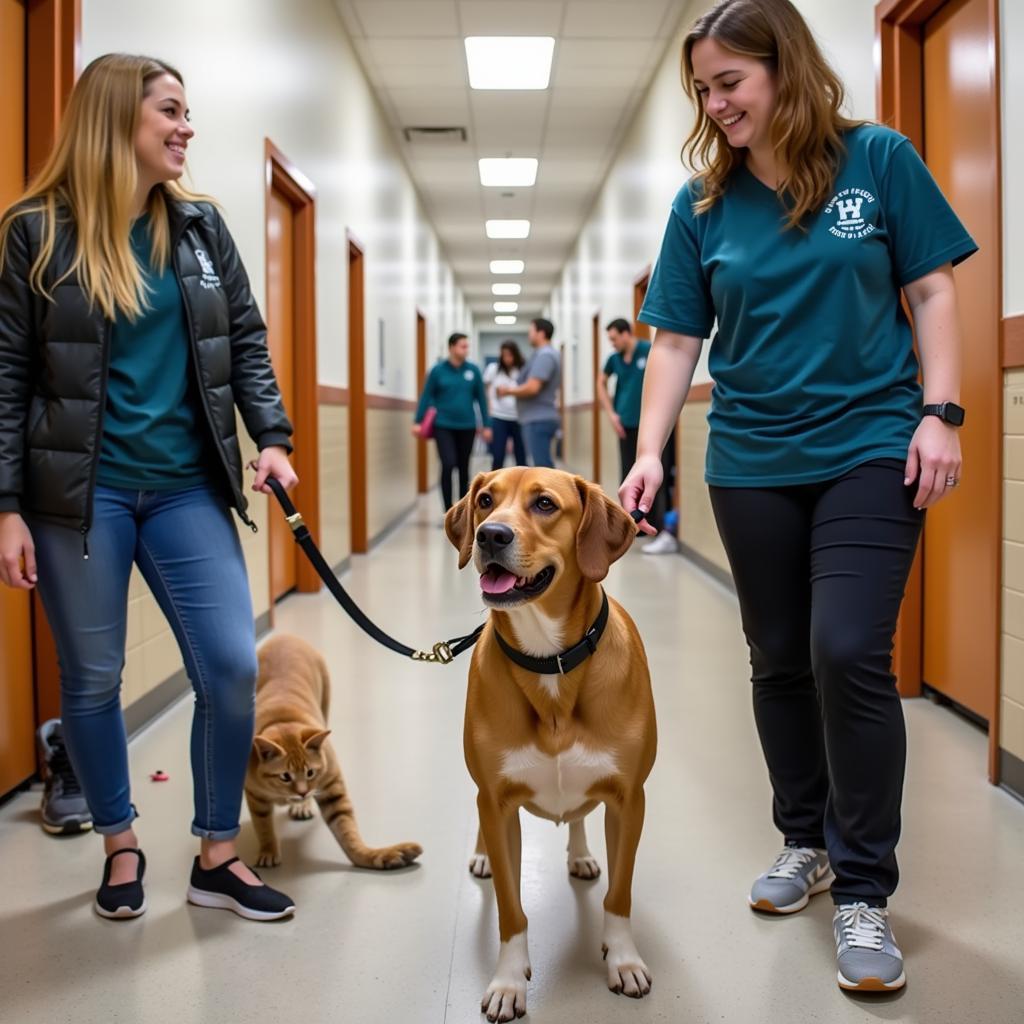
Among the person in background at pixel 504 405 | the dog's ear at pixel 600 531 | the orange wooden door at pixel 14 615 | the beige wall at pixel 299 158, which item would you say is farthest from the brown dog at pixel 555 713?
the person in background at pixel 504 405

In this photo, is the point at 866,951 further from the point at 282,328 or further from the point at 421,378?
the point at 421,378

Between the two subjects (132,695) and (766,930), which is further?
(132,695)

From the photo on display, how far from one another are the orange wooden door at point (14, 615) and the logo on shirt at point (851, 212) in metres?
1.91

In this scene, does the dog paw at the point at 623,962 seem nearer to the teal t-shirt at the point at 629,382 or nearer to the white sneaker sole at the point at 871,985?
the white sneaker sole at the point at 871,985

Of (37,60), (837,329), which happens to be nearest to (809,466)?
(837,329)

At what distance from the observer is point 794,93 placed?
1729mm

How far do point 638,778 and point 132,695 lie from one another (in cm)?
191

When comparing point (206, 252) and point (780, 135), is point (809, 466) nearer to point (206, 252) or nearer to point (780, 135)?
point (780, 135)

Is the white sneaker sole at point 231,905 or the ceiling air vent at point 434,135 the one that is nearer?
the white sneaker sole at point 231,905

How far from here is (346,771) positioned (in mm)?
2824

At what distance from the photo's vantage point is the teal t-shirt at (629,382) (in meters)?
7.46

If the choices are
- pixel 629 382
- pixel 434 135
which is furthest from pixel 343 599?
pixel 434 135

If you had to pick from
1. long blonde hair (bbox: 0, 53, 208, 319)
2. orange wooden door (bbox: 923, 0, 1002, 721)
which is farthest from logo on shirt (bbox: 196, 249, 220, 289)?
orange wooden door (bbox: 923, 0, 1002, 721)

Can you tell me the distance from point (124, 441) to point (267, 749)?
0.65 m
